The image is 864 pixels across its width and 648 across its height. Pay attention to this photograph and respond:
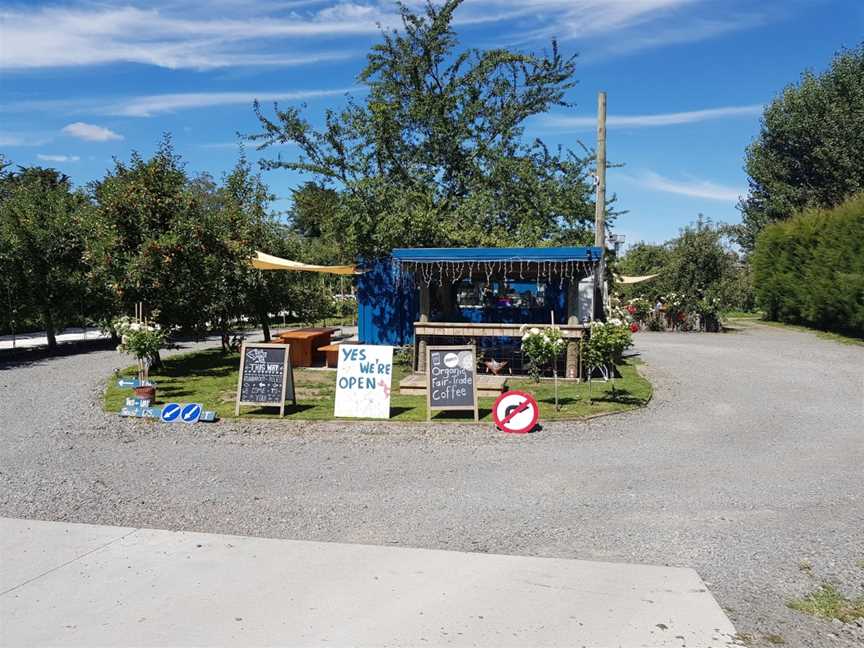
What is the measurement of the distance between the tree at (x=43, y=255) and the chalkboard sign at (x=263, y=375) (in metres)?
10.0

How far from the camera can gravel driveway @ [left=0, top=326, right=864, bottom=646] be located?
509 cm

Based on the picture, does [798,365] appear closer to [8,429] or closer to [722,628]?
[722,628]

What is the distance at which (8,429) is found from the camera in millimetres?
9508

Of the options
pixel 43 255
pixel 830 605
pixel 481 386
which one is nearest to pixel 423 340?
pixel 481 386

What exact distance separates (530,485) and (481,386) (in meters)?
5.29

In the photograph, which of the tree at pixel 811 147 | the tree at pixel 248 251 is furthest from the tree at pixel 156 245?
the tree at pixel 811 147

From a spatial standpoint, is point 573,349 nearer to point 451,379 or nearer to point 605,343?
point 605,343

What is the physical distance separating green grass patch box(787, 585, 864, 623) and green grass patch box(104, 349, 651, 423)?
551 cm

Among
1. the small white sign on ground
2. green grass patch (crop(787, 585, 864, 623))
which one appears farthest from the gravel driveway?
the small white sign on ground

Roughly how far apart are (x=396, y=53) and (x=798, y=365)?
13993 millimetres

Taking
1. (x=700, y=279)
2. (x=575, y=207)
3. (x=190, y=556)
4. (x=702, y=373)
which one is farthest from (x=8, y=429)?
(x=700, y=279)

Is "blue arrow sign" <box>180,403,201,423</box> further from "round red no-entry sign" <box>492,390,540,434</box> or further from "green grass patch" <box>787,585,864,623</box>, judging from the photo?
"green grass patch" <box>787,585,864,623</box>

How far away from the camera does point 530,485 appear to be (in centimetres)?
680

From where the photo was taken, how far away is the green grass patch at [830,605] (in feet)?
13.5
